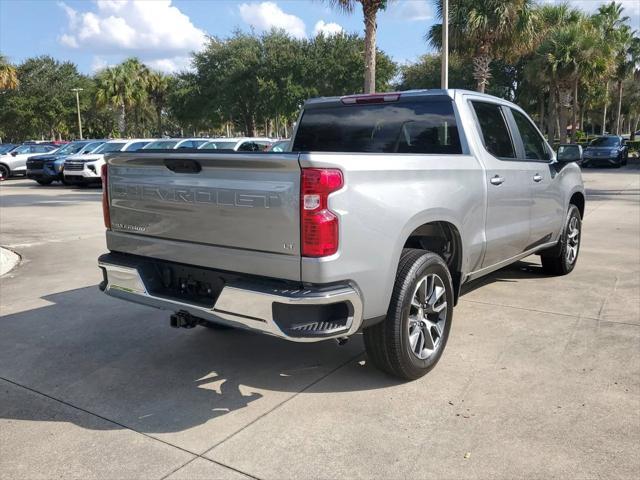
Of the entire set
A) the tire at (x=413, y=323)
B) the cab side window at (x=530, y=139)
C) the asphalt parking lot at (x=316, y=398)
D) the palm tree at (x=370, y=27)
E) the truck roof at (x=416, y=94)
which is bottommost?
the asphalt parking lot at (x=316, y=398)

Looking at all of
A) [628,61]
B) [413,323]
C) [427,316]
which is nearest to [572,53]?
[628,61]

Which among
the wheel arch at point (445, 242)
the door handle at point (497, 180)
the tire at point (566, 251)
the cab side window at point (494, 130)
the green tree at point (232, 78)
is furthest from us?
the green tree at point (232, 78)

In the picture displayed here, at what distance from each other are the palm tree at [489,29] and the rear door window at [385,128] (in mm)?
19265

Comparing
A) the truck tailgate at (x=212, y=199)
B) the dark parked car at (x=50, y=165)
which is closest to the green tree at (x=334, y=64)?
the dark parked car at (x=50, y=165)

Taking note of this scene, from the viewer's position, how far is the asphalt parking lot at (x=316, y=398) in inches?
120

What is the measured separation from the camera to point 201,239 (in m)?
3.54

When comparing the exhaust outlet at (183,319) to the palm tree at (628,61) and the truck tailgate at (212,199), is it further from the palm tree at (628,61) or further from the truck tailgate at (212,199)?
the palm tree at (628,61)

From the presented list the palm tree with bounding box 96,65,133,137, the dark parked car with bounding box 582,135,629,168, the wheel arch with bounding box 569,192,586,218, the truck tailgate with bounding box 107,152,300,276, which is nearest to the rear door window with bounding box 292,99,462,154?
the truck tailgate with bounding box 107,152,300,276

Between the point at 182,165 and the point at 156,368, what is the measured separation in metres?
1.64

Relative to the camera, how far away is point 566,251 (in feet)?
22.0

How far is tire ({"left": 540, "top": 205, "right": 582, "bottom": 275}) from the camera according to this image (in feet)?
21.5

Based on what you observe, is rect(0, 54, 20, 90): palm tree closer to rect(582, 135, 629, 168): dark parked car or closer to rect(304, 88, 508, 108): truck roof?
rect(582, 135, 629, 168): dark parked car

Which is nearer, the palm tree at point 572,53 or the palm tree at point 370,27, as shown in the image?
the palm tree at point 370,27

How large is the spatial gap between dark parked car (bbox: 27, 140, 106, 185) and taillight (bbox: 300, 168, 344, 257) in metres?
19.9
